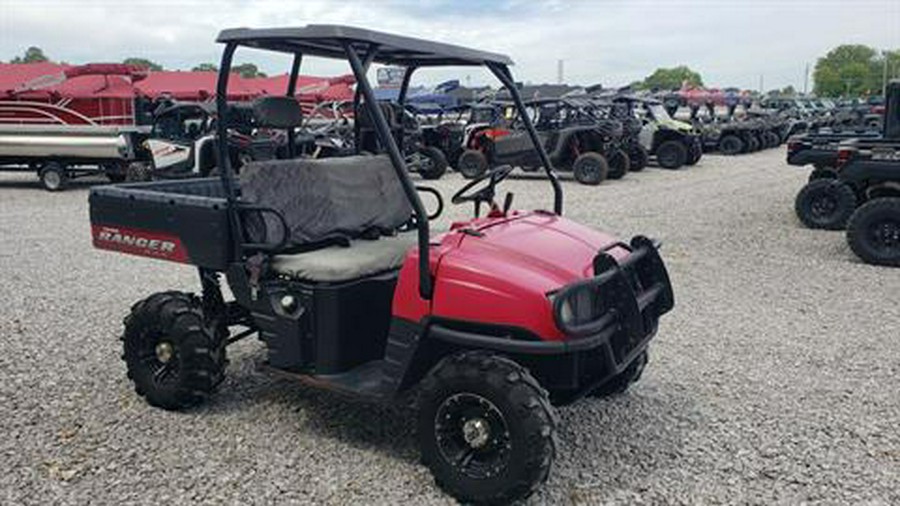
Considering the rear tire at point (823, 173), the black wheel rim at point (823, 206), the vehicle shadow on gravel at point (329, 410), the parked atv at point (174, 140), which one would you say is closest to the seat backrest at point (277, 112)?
the vehicle shadow on gravel at point (329, 410)

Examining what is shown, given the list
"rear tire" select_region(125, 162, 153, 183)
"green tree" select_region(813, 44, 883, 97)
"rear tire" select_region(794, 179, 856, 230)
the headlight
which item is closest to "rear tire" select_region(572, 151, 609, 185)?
"rear tire" select_region(794, 179, 856, 230)

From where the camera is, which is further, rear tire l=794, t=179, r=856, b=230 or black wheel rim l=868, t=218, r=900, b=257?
rear tire l=794, t=179, r=856, b=230

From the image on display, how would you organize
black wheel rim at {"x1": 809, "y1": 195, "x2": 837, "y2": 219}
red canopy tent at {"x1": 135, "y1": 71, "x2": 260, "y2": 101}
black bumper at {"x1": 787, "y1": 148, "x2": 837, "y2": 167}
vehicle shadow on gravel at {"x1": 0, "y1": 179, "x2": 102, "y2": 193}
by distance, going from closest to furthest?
black wheel rim at {"x1": 809, "y1": 195, "x2": 837, "y2": 219} → black bumper at {"x1": 787, "y1": 148, "x2": 837, "y2": 167} → vehicle shadow on gravel at {"x1": 0, "y1": 179, "x2": 102, "y2": 193} → red canopy tent at {"x1": 135, "y1": 71, "x2": 260, "y2": 101}

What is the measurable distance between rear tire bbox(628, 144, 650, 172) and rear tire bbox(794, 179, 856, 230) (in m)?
7.51

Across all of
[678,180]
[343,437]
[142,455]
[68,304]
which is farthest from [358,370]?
[678,180]

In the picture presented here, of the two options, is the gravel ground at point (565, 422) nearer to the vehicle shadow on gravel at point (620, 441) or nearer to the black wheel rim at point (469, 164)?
the vehicle shadow on gravel at point (620, 441)

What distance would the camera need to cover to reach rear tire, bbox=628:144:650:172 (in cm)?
1786

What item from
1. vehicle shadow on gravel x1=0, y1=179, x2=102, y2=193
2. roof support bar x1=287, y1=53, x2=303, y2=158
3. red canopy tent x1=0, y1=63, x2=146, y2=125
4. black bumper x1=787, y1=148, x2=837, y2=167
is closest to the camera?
roof support bar x1=287, y1=53, x2=303, y2=158

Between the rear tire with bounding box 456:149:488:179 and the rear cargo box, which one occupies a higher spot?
the rear cargo box

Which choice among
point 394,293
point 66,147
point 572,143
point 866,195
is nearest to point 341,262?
point 394,293

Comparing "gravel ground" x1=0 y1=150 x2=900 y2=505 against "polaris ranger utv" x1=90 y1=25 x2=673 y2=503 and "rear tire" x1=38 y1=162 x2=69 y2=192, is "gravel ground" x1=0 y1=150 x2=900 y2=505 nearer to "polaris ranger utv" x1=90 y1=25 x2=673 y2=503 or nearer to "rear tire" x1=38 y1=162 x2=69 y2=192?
"polaris ranger utv" x1=90 y1=25 x2=673 y2=503

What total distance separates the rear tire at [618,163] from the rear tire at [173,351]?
13325mm

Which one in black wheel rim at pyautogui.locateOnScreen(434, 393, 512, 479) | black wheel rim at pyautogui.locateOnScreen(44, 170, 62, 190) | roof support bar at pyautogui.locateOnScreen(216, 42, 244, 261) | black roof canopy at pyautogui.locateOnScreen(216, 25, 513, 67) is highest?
black roof canopy at pyautogui.locateOnScreen(216, 25, 513, 67)

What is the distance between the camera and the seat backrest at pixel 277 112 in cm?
373
